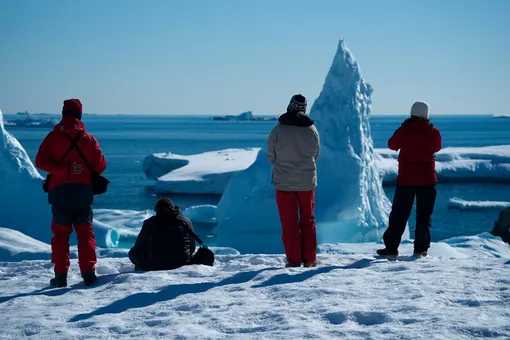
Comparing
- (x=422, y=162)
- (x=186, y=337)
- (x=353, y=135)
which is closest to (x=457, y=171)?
(x=353, y=135)

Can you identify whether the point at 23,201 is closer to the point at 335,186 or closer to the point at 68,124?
the point at 335,186

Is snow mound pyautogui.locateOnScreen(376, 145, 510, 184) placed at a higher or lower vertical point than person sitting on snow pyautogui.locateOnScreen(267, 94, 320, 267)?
lower

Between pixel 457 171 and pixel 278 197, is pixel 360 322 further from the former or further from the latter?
pixel 457 171

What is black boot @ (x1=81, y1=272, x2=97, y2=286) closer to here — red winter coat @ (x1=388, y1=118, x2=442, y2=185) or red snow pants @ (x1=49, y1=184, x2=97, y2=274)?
red snow pants @ (x1=49, y1=184, x2=97, y2=274)

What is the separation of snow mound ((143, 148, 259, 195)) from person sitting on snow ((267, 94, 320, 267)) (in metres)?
17.4

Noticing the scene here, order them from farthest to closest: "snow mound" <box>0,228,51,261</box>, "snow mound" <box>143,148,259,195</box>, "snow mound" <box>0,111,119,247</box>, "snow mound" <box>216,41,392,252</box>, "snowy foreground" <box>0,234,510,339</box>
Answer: "snow mound" <box>143,148,259,195</box> → "snow mound" <box>216,41,392,252</box> → "snow mound" <box>0,111,119,247</box> → "snow mound" <box>0,228,51,261</box> → "snowy foreground" <box>0,234,510,339</box>

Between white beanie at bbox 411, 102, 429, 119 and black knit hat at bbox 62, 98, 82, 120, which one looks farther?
white beanie at bbox 411, 102, 429, 119

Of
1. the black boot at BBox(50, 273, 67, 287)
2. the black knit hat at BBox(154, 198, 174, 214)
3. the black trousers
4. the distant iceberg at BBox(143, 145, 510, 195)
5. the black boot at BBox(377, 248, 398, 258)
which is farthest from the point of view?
the distant iceberg at BBox(143, 145, 510, 195)

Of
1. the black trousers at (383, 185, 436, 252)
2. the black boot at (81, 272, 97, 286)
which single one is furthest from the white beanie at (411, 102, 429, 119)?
the black boot at (81, 272, 97, 286)

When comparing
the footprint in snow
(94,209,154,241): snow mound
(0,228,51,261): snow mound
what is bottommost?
(94,209,154,241): snow mound

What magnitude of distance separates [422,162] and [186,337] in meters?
2.47

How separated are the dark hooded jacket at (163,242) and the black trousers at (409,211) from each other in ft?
5.45

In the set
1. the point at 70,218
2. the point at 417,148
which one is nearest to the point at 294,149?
the point at 417,148

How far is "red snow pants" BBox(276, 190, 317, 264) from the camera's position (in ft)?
13.7
